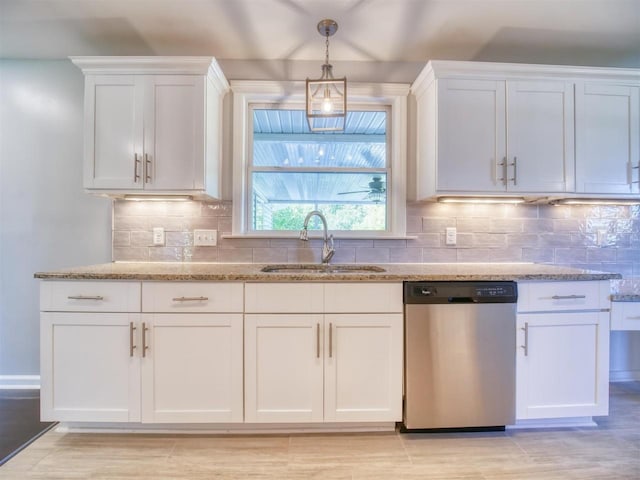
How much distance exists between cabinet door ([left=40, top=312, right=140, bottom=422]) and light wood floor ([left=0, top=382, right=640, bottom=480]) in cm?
18

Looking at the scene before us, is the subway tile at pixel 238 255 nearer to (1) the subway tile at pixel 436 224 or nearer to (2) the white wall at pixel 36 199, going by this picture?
(2) the white wall at pixel 36 199

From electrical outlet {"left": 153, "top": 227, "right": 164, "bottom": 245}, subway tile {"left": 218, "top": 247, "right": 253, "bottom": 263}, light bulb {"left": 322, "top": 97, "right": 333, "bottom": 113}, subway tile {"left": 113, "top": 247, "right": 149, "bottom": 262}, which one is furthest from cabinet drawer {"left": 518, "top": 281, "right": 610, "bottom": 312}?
subway tile {"left": 113, "top": 247, "right": 149, "bottom": 262}

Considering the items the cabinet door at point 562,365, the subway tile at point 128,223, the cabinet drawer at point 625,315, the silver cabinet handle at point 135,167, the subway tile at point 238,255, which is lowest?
the cabinet door at point 562,365

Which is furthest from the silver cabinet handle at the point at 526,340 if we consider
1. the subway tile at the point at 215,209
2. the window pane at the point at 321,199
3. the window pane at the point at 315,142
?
the subway tile at the point at 215,209

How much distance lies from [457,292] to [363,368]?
648mm

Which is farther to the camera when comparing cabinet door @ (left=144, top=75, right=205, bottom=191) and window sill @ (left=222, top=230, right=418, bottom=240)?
window sill @ (left=222, top=230, right=418, bottom=240)

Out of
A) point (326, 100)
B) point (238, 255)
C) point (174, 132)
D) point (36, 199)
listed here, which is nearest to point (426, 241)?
point (326, 100)

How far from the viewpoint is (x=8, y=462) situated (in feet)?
5.16

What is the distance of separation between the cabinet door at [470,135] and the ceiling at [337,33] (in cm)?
41

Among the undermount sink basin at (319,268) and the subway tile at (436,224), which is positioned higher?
the subway tile at (436,224)

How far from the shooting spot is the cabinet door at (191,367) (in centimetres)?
168

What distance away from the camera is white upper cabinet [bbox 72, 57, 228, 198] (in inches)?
77.3

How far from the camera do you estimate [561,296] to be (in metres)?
1.75

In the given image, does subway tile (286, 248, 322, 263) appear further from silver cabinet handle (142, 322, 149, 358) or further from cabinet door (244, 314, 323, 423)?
silver cabinet handle (142, 322, 149, 358)
